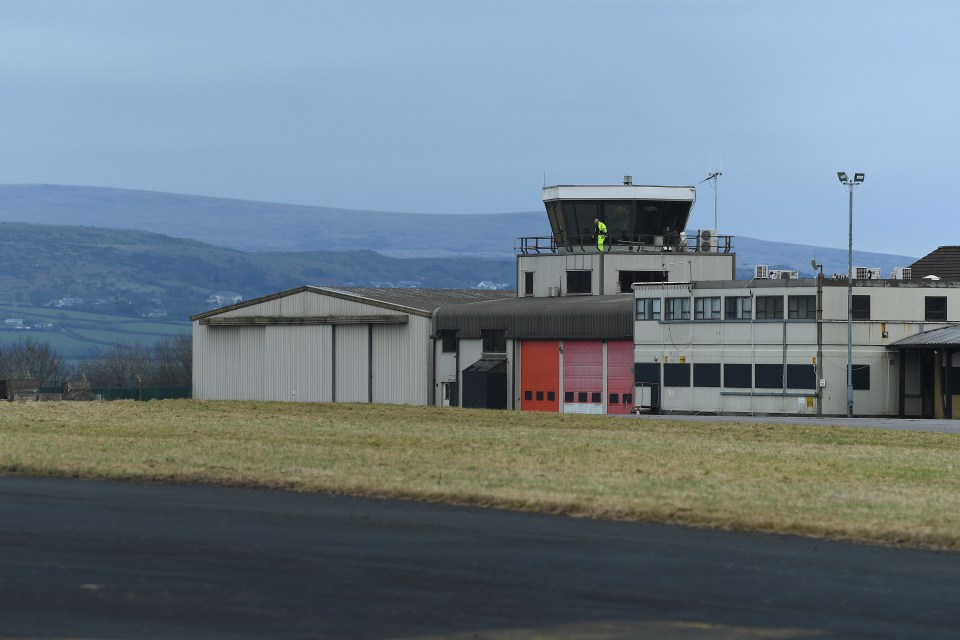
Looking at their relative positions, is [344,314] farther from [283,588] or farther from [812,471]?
[283,588]

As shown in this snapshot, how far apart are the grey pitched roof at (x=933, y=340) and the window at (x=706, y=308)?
8.94 meters

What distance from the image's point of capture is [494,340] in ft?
291

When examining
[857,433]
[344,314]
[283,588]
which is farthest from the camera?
[344,314]

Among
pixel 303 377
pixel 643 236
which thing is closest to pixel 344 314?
pixel 303 377

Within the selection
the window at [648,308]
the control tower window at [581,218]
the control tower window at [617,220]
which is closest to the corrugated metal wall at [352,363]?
the control tower window at [581,218]

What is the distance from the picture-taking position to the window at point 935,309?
7662 cm

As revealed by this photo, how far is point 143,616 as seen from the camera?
16.4 meters

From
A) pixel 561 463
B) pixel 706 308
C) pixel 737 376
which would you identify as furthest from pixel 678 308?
pixel 561 463

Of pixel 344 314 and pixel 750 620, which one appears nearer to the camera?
pixel 750 620

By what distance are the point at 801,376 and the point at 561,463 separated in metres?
44.3

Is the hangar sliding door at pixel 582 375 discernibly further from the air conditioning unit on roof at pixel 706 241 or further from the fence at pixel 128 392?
the fence at pixel 128 392

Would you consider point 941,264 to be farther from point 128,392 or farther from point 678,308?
point 128,392

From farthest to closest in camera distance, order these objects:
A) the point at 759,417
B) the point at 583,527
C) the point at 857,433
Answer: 1. the point at 759,417
2. the point at 857,433
3. the point at 583,527

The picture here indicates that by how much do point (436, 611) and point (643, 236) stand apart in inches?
3118
